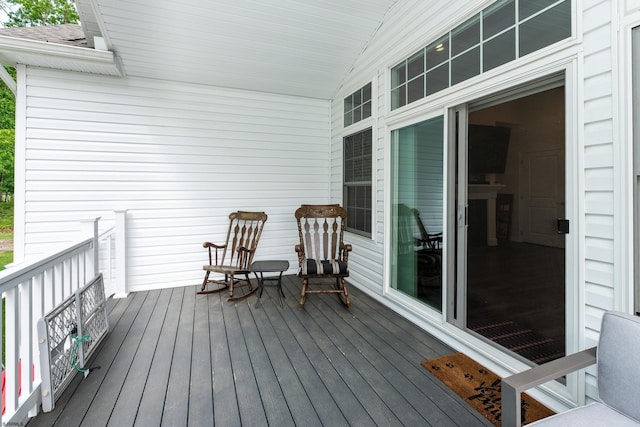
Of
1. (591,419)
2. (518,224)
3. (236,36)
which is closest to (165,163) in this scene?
(236,36)

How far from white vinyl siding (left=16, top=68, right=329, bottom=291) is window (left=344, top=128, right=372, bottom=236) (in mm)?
626

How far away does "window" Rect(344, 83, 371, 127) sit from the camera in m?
3.94

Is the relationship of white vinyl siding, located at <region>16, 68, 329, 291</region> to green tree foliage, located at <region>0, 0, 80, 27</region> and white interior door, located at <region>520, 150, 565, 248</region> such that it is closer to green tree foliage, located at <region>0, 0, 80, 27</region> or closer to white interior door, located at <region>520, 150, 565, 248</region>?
white interior door, located at <region>520, 150, 565, 248</region>

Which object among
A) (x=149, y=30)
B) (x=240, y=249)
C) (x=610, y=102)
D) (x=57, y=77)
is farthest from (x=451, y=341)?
(x=57, y=77)

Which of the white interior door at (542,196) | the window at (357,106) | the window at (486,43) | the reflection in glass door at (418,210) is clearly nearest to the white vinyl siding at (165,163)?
the window at (357,106)

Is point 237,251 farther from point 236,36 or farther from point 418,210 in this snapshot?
point 236,36

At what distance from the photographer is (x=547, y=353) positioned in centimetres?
211

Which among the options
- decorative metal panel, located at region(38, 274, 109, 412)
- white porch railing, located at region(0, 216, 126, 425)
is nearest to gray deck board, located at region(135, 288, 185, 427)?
decorative metal panel, located at region(38, 274, 109, 412)

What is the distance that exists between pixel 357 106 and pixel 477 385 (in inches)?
135

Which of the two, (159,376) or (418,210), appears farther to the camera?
(418,210)

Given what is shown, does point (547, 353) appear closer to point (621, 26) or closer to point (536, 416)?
point (536, 416)

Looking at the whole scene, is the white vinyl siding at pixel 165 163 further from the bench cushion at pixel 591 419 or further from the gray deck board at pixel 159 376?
the bench cushion at pixel 591 419

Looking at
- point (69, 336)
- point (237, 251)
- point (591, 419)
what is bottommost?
point (69, 336)

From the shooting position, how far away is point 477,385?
2.04 metres
